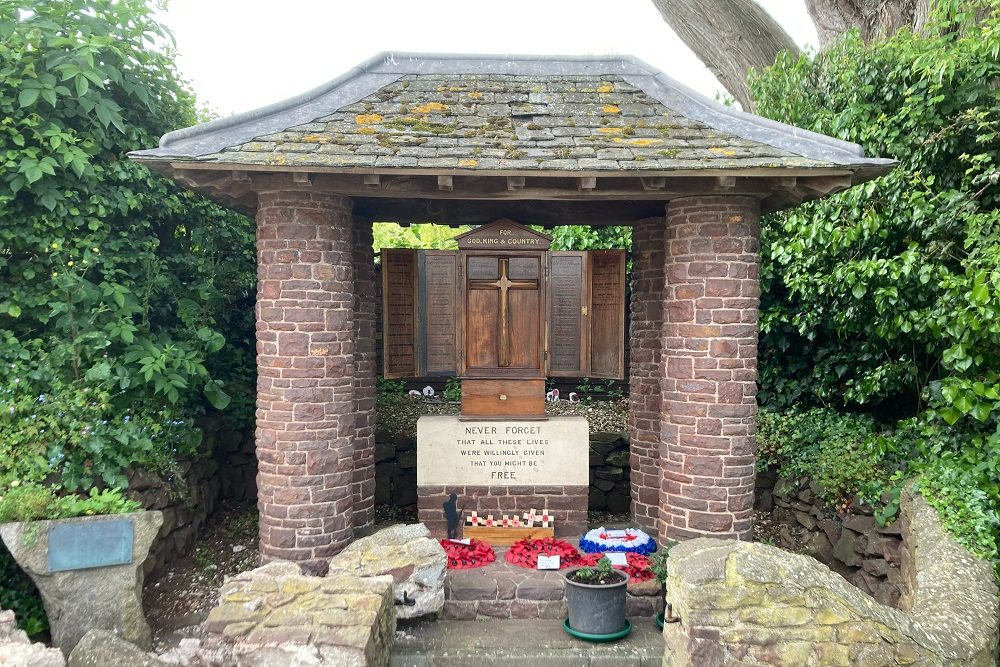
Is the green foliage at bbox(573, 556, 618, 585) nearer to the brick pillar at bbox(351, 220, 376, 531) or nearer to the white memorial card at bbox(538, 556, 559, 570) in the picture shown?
the white memorial card at bbox(538, 556, 559, 570)

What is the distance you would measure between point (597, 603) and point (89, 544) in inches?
143

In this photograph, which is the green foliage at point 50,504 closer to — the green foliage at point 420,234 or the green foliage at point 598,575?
the green foliage at point 598,575

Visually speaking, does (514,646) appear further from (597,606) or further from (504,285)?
(504,285)

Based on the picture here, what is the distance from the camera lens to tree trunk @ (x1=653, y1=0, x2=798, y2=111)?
10219mm

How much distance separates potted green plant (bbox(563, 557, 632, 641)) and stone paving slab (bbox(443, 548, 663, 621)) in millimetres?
372

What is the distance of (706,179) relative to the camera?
203 inches

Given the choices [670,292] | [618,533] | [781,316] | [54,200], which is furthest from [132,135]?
[781,316]

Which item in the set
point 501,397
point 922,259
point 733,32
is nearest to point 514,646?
point 501,397

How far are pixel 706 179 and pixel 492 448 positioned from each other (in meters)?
3.00

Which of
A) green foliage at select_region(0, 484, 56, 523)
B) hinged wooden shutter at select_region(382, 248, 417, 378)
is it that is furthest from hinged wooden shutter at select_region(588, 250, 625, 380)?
green foliage at select_region(0, 484, 56, 523)

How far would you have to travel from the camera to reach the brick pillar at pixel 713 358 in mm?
5270

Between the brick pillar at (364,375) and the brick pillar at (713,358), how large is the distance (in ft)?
9.44

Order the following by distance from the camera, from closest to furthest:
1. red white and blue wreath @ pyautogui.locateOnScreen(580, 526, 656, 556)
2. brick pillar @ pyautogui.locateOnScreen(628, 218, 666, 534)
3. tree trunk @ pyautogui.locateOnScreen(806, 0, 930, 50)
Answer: red white and blue wreath @ pyautogui.locateOnScreen(580, 526, 656, 556) → brick pillar @ pyautogui.locateOnScreen(628, 218, 666, 534) → tree trunk @ pyautogui.locateOnScreen(806, 0, 930, 50)

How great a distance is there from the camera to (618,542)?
5832 mm
